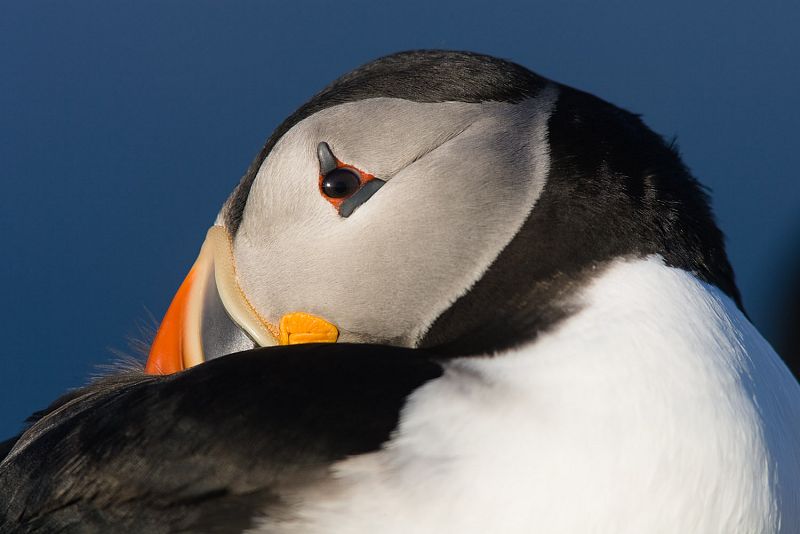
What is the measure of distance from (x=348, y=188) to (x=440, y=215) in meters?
0.09

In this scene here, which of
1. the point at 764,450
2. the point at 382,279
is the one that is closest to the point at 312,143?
the point at 382,279

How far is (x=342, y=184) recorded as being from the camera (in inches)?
38.4

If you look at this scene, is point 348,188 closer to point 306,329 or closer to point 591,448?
point 306,329

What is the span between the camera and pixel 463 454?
2.53 feet

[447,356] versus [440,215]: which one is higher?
[440,215]

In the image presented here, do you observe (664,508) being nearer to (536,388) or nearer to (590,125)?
(536,388)

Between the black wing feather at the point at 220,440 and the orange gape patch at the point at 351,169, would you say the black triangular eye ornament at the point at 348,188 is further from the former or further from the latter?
the black wing feather at the point at 220,440

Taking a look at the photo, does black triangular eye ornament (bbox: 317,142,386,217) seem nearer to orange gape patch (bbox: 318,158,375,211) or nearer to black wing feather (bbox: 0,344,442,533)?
orange gape patch (bbox: 318,158,375,211)

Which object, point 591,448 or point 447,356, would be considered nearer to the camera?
point 591,448

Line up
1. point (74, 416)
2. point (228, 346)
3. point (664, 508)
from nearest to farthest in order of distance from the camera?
point (664, 508) → point (74, 416) → point (228, 346)

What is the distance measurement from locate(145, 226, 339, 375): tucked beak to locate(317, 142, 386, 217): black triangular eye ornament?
0.12 metres

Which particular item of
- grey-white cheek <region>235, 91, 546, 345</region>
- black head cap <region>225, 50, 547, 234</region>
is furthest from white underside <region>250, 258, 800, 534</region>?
black head cap <region>225, 50, 547, 234</region>

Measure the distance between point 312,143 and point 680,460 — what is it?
445 mm

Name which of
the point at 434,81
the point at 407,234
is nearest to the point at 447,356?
the point at 407,234
